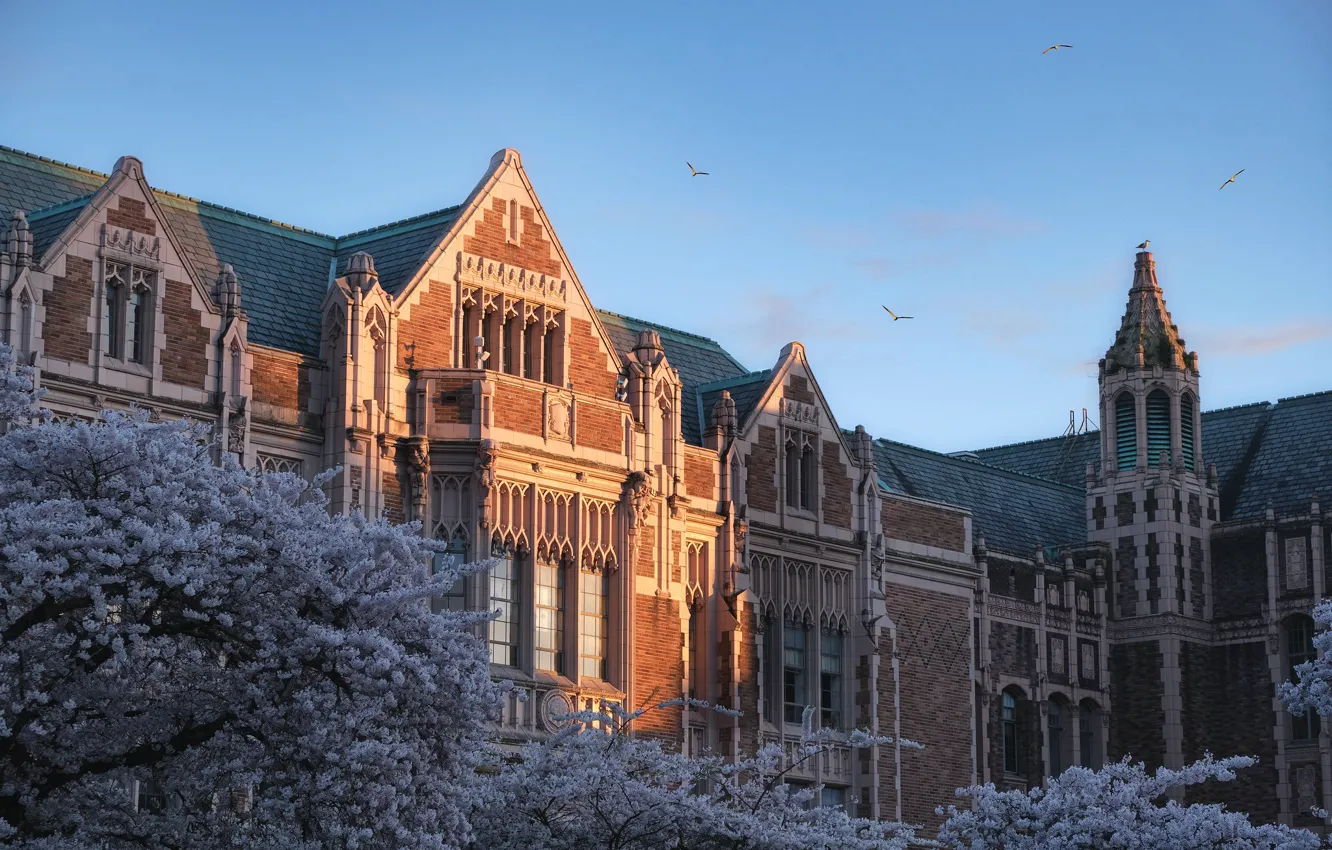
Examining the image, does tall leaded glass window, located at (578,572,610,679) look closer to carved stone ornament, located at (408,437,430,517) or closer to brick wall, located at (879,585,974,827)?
carved stone ornament, located at (408,437,430,517)

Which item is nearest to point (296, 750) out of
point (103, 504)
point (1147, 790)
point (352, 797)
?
point (352, 797)

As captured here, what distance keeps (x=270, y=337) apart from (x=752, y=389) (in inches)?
463

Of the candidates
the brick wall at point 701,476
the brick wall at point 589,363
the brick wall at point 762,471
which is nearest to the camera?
the brick wall at point 589,363

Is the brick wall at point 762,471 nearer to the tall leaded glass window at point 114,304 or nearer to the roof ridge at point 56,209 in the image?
the tall leaded glass window at point 114,304

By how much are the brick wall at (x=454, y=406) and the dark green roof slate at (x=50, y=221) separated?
22.0 ft

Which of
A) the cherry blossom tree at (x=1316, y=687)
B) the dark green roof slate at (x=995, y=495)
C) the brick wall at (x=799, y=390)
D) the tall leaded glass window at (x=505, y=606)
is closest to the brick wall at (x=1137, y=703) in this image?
the dark green roof slate at (x=995, y=495)

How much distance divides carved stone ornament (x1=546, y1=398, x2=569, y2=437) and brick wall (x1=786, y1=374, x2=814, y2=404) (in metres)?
7.52

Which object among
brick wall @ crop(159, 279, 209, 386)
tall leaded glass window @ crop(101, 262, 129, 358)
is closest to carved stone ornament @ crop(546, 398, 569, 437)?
brick wall @ crop(159, 279, 209, 386)

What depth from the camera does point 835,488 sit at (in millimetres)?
51594

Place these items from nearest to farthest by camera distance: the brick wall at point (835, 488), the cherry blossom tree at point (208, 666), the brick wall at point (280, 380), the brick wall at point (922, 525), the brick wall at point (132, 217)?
the cherry blossom tree at point (208, 666) → the brick wall at point (132, 217) → the brick wall at point (280, 380) → the brick wall at point (835, 488) → the brick wall at point (922, 525)

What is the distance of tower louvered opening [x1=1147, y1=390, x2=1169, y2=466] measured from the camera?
63.2 m

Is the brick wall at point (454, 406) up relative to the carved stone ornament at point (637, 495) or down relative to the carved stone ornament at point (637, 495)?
up

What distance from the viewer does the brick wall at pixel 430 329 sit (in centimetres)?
4312

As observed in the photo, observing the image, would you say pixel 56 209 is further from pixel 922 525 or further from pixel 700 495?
pixel 922 525
